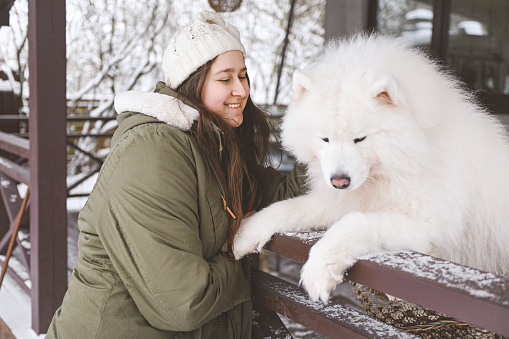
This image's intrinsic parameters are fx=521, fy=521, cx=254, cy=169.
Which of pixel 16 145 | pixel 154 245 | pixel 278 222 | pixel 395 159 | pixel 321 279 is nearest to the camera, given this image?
pixel 321 279

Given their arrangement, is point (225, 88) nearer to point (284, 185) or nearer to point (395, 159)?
point (284, 185)

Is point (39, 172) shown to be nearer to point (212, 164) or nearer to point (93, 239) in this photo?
point (93, 239)

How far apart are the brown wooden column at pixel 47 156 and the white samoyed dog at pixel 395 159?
163 cm

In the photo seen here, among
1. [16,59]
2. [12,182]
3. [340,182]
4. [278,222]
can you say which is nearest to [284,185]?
[278,222]

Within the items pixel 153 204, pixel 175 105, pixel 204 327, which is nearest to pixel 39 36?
pixel 175 105

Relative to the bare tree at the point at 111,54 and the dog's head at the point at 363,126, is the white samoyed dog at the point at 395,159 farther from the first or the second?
the bare tree at the point at 111,54

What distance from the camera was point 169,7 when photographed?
791 cm

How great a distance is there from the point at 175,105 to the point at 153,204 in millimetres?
386

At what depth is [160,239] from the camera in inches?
61.7

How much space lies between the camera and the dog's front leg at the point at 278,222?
1759mm

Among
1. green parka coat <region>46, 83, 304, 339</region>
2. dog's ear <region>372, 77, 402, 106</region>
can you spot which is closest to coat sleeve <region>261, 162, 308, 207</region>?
green parka coat <region>46, 83, 304, 339</region>

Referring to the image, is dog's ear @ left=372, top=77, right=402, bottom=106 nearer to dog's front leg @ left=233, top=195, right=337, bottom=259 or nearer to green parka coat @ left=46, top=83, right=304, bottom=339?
dog's front leg @ left=233, top=195, right=337, bottom=259

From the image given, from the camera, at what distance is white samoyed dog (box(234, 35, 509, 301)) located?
1.64m

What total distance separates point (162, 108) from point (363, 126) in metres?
0.66
